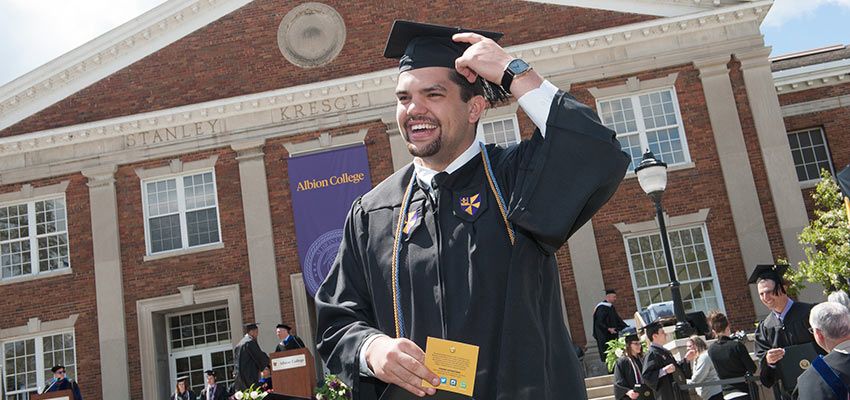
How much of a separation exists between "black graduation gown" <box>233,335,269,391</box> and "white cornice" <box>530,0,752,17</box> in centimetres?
1185

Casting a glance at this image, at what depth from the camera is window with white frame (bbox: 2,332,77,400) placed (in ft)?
70.4

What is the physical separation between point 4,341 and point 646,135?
17746 mm

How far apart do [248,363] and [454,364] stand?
53.9ft

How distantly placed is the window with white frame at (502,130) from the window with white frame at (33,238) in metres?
11.6

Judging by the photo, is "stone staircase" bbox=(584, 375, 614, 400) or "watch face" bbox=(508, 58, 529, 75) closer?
"watch face" bbox=(508, 58, 529, 75)

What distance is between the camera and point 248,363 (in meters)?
18.1

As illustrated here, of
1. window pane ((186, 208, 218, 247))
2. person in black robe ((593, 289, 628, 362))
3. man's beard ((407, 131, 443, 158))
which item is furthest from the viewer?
window pane ((186, 208, 218, 247))

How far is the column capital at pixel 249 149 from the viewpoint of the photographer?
2206cm

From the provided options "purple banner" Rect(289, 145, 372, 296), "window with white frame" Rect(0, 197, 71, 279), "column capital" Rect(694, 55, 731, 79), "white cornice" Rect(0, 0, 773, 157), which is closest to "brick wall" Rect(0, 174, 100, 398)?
"window with white frame" Rect(0, 197, 71, 279)

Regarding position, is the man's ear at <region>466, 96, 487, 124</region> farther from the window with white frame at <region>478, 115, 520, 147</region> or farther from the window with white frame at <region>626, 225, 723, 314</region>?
the window with white frame at <region>478, 115, 520, 147</region>

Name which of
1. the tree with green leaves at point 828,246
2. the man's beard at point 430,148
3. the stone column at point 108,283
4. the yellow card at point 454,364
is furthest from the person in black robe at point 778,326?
the stone column at point 108,283

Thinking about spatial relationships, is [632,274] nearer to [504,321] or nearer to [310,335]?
[310,335]

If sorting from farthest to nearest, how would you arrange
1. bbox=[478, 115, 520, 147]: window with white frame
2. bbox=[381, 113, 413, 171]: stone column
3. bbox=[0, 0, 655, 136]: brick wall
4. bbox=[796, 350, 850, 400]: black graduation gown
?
bbox=[0, 0, 655, 136]: brick wall, bbox=[478, 115, 520, 147]: window with white frame, bbox=[381, 113, 413, 171]: stone column, bbox=[796, 350, 850, 400]: black graduation gown

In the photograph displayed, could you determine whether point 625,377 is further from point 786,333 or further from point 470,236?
point 470,236
